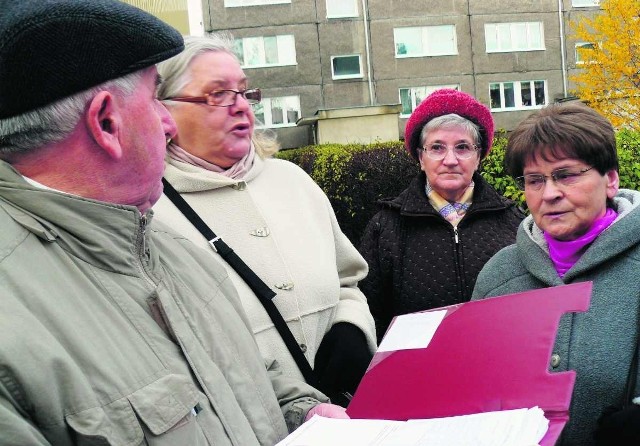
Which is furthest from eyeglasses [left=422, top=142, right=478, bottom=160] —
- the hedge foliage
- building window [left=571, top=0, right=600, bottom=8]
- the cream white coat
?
building window [left=571, top=0, right=600, bottom=8]

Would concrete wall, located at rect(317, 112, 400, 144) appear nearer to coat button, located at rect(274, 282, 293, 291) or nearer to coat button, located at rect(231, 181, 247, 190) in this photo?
coat button, located at rect(231, 181, 247, 190)

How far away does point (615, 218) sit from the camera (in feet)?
8.16

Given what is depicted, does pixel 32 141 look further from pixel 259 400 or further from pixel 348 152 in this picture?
pixel 348 152

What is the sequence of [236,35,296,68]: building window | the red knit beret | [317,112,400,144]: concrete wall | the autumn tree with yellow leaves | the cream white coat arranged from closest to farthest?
the cream white coat → the red knit beret → the autumn tree with yellow leaves → [317,112,400,144]: concrete wall → [236,35,296,68]: building window

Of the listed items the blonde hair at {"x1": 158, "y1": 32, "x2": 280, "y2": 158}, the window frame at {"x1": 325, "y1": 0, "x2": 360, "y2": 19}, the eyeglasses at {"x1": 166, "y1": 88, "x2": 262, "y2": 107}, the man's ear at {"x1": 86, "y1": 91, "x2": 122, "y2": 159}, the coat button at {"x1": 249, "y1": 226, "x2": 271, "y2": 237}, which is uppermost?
the window frame at {"x1": 325, "y1": 0, "x2": 360, "y2": 19}

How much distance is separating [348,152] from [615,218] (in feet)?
17.0

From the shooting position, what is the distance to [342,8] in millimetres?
28766

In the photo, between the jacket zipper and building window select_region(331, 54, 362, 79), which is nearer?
the jacket zipper

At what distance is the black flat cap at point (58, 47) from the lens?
139cm

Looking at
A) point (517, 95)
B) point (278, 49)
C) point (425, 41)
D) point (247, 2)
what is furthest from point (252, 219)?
point (517, 95)

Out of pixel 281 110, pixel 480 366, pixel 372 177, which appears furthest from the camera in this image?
pixel 281 110

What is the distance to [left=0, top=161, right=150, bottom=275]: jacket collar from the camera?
1378 millimetres

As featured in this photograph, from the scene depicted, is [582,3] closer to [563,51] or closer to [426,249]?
[563,51]

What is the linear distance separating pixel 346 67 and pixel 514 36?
306 inches
